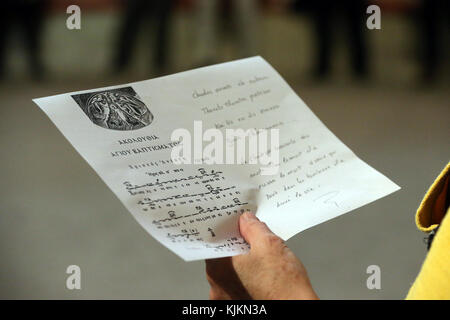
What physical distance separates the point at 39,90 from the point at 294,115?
286cm

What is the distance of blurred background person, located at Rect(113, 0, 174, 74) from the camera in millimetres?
3963

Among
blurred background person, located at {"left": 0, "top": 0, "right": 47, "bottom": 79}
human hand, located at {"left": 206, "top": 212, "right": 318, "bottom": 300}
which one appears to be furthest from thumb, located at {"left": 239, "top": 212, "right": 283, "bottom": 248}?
blurred background person, located at {"left": 0, "top": 0, "right": 47, "bottom": 79}

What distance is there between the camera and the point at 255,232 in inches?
26.5

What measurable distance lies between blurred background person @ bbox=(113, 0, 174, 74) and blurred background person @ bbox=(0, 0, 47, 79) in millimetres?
450

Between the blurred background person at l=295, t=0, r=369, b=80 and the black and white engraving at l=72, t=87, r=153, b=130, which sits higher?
the blurred background person at l=295, t=0, r=369, b=80

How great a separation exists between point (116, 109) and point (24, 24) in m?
3.71

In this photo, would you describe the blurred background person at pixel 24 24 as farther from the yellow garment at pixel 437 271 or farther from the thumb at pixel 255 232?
the yellow garment at pixel 437 271

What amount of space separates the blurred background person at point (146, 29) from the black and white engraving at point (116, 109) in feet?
10.4

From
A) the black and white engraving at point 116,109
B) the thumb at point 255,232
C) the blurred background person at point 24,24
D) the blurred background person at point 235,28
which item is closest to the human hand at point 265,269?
the thumb at point 255,232

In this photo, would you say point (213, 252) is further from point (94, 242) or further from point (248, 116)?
point (94, 242)

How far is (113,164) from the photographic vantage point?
0.68m
